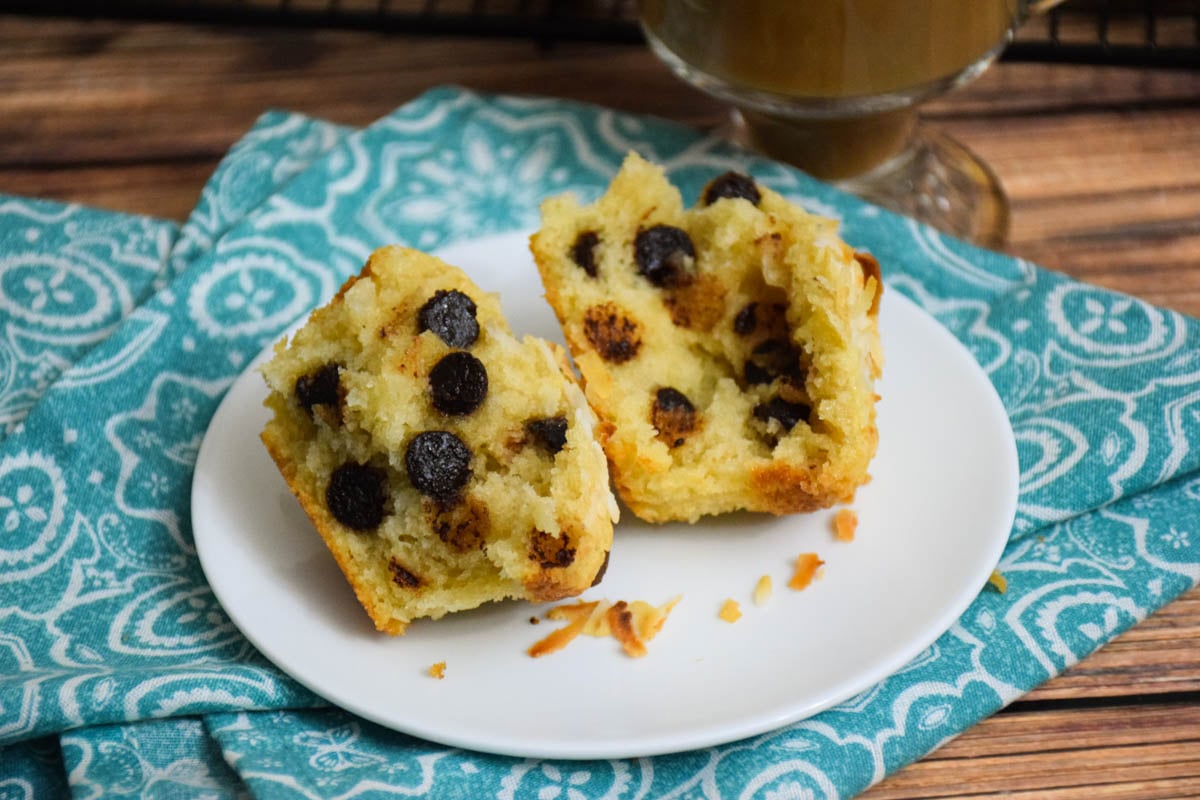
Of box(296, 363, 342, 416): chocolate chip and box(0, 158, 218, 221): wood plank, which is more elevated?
box(296, 363, 342, 416): chocolate chip

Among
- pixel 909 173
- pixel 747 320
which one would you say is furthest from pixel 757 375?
pixel 909 173

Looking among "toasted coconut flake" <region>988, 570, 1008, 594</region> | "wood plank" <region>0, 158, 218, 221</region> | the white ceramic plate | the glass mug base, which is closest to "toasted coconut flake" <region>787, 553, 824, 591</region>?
the white ceramic plate

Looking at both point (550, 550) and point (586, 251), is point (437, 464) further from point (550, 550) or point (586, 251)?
point (586, 251)

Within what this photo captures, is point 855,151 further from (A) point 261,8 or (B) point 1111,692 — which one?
(A) point 261,8

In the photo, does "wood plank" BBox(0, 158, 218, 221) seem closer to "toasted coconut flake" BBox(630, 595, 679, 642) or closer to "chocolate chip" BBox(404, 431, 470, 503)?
"chocolate chip" BBox(404, 431, 470, 503)

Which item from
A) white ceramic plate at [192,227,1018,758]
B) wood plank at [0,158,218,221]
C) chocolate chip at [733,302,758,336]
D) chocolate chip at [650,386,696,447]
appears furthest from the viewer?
wood plank at [0,158,218,221]

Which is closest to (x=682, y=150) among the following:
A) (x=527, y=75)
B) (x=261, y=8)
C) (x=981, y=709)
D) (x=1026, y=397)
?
(x=527, y=75)

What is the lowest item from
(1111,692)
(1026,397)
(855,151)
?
(1111,692)
